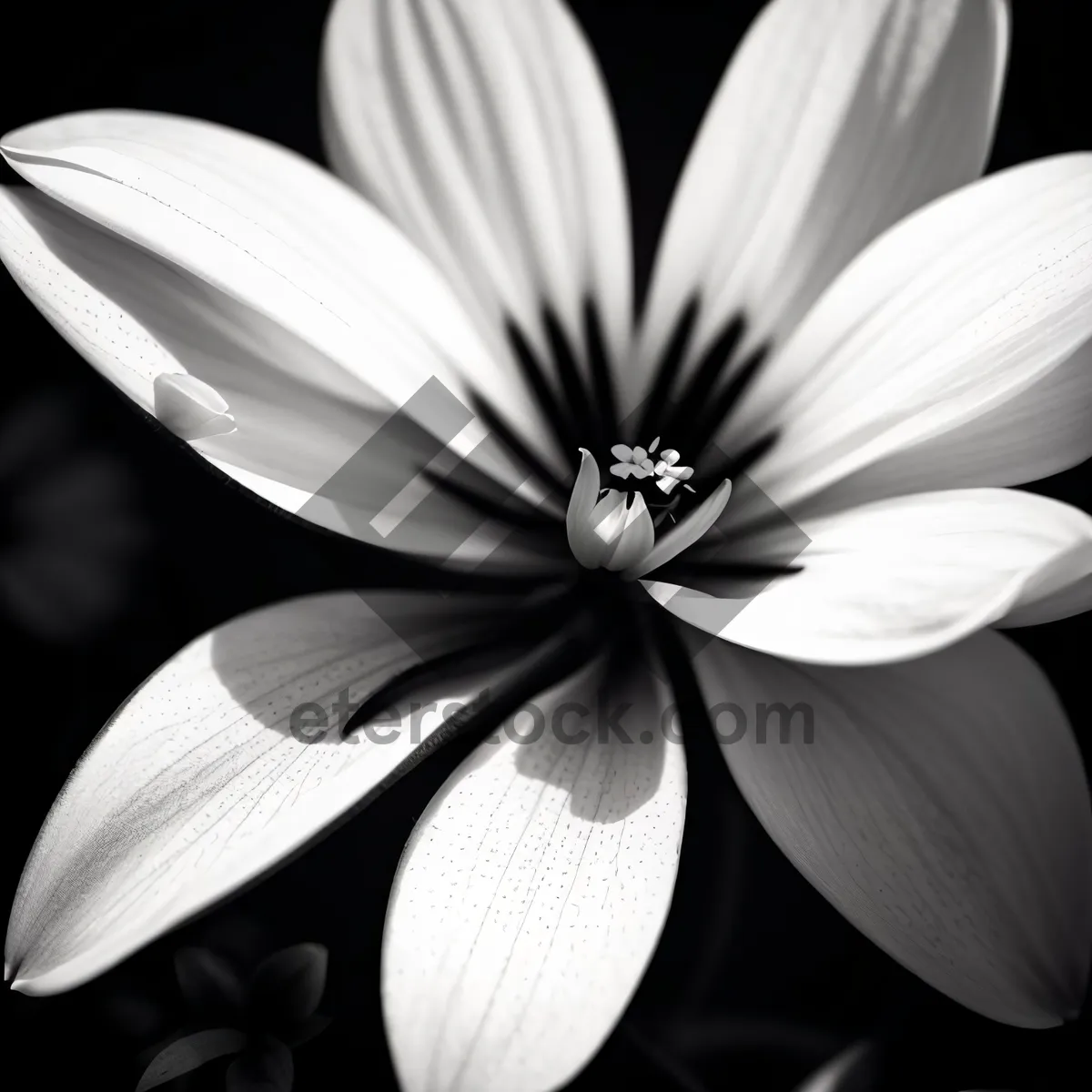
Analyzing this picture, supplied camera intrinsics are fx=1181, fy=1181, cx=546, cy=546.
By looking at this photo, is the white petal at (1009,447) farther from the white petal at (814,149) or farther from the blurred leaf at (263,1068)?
the blurred leaf at (263,1068)

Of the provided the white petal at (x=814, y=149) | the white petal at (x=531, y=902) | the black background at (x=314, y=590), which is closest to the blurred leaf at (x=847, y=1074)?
the black background at (x=314, y=590)

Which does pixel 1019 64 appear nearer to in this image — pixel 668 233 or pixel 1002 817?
pixel 668 233

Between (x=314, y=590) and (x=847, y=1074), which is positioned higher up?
(x=314, y=590)

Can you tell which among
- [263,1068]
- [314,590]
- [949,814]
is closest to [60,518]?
[314,590]

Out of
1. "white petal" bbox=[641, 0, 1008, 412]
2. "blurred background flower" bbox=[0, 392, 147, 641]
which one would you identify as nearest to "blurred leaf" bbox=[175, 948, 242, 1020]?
"blurred background flower" bbox=[0, 392, 147, 641]

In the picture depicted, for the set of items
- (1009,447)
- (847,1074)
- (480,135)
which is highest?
(480,135)

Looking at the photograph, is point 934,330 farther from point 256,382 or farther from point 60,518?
point 60,518

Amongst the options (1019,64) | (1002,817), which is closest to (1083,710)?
(1002,817)
